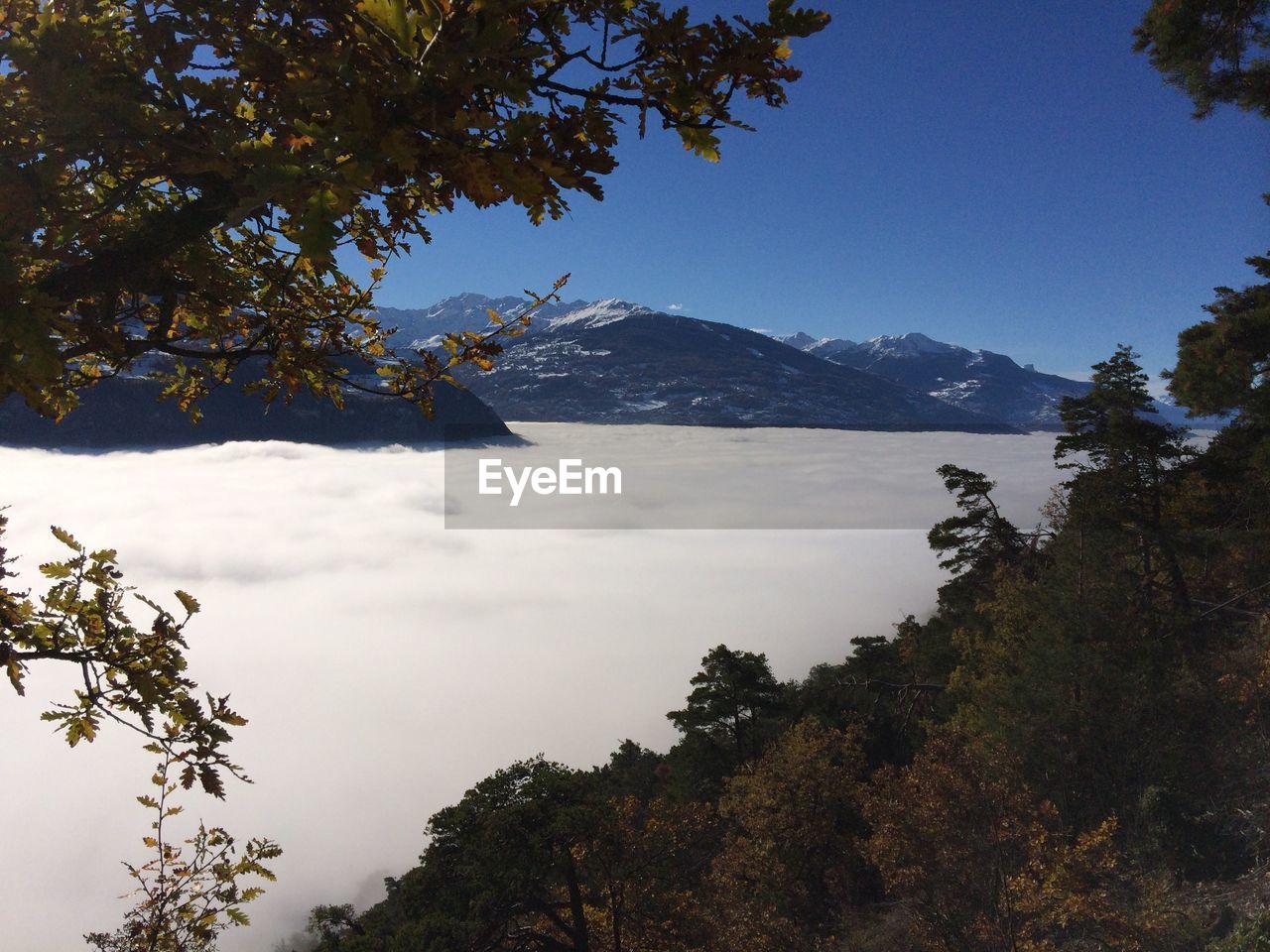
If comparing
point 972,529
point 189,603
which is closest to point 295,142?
point 189,603

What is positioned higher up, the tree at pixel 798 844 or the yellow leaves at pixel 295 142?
the yellow leaves at pixel 295 142

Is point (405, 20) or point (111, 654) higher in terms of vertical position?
point (405, 20)

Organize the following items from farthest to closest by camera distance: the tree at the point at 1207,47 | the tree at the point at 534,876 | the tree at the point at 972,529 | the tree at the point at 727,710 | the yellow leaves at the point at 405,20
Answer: the tree at the point at 727,710
the tree at the point at 972,529
the tree at the point at 534,876
the tree at the point at 1207,47
the yellow leaves at the point at 405,20

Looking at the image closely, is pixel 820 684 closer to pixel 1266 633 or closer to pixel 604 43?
pixel 1266 633

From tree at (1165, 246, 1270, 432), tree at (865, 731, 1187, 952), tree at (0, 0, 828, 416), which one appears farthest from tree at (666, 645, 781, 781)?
tree at (0, 0, 828, 416)

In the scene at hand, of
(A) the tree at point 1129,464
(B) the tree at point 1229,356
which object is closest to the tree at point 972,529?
(A) the tree at point 1129,464

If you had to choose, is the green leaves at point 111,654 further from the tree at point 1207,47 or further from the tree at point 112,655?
the tree at point 1207,47

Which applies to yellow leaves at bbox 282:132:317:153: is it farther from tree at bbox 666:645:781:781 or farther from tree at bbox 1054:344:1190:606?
tree at bbox 666:645:781:781

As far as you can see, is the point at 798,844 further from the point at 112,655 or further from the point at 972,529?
the point at 112,655
